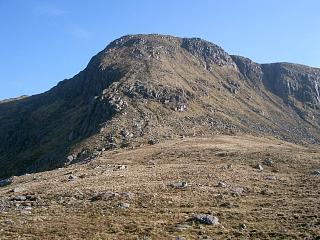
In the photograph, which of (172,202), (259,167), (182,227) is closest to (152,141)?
(259,167)

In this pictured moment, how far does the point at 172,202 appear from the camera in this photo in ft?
125

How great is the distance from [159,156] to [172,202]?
3448 centimetres

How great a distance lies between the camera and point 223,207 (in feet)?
121

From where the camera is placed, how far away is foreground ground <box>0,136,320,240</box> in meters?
29.7

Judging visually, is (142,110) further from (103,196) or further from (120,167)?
(103,196)

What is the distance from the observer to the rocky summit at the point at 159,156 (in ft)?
105

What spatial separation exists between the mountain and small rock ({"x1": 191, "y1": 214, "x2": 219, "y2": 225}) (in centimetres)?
5098

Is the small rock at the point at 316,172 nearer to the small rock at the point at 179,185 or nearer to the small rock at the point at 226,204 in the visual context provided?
the small rock at the point at 179,185

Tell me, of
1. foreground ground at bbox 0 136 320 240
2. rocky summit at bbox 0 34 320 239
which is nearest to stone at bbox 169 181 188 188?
foreground ground at bbox 0 136 320 240

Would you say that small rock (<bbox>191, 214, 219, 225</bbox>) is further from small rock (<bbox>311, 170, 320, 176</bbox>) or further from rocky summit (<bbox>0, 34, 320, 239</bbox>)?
small rock (<bbox>311, 170, 320, 176</bbox>)

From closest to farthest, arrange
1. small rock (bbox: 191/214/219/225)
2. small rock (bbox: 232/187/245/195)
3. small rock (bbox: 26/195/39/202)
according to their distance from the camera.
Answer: small rock (bbox: 191/214/219/225) → small rock (bbox: 26/195/39/202) → small rock (bbox: 232/187/245/195)

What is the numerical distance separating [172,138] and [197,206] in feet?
201

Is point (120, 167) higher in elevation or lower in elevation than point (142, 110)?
lower

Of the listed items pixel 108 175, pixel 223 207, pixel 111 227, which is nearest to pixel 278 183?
pixel 223 207
